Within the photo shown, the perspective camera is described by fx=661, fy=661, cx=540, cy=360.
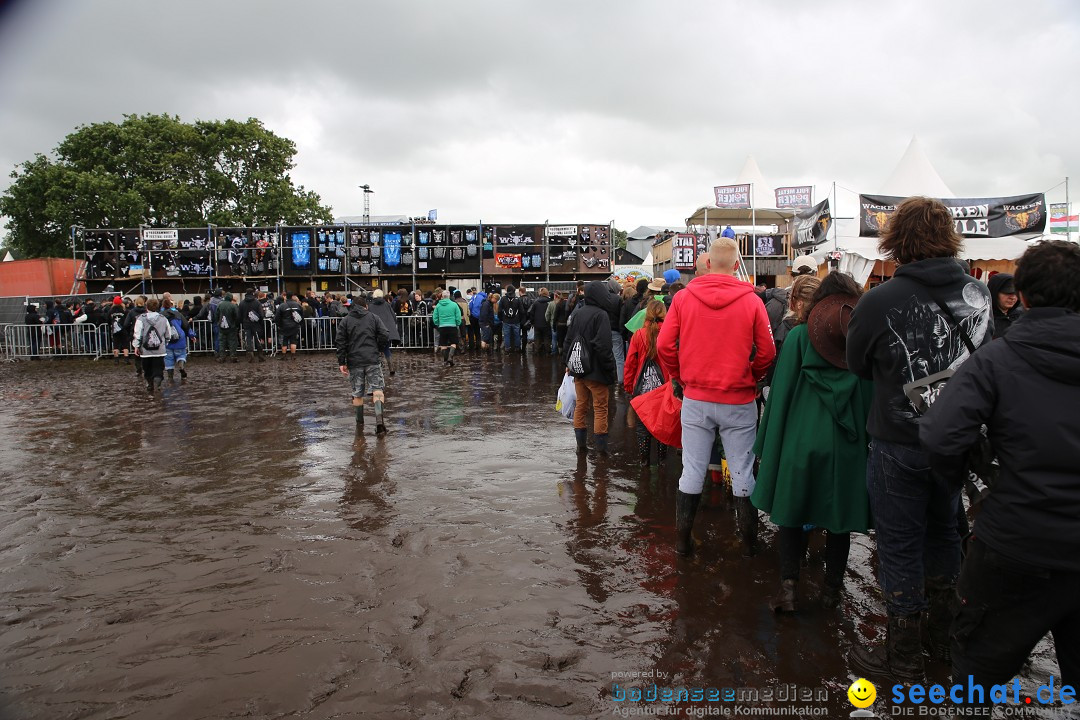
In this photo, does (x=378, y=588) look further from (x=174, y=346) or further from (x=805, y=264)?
(x=174, y=346)

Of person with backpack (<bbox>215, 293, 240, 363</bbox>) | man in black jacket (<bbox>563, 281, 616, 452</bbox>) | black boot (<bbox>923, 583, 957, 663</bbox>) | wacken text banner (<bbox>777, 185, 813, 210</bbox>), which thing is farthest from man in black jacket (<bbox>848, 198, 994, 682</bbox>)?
wacken text banner (<bbox>777, 185, 813, 210</bbox>)

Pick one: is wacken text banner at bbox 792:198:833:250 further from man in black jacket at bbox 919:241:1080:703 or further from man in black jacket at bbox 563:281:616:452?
man in black jacket at bbox 919:241:1080:703

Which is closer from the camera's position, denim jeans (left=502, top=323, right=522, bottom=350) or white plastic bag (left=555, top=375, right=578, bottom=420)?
white plastic bag (left=555, top=375, right=578, bottom=420)

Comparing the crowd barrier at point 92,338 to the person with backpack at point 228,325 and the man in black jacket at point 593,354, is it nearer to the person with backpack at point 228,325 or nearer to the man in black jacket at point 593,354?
the person with backpack at point 228,325

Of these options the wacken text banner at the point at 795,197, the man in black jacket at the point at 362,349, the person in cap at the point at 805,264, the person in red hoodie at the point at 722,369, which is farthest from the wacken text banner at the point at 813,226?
the person in red hoodie at the point at 722,369

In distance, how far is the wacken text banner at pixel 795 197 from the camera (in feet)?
81.9

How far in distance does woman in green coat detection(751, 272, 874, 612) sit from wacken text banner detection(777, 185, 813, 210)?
23.5 metres

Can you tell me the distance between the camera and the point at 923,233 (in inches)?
113

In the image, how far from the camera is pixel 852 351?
302 cm

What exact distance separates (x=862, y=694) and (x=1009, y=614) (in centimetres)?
94

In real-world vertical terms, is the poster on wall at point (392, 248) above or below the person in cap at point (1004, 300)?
above

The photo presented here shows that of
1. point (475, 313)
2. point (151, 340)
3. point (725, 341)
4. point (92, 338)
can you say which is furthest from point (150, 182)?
point (725, 341)

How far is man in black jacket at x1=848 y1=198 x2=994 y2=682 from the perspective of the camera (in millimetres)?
2848

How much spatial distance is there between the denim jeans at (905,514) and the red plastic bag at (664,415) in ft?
6.93
